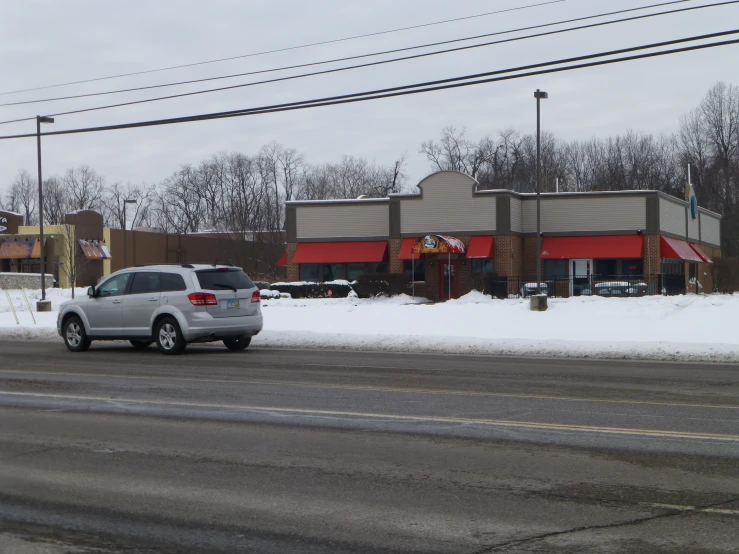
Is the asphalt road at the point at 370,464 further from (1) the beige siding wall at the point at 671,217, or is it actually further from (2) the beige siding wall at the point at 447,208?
(1) the beige siding wall at the point at 671,217

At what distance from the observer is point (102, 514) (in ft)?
21.0

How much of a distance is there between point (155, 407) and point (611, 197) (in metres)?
40.9

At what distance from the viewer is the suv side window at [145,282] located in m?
18.8

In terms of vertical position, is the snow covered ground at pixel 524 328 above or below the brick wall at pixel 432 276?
below

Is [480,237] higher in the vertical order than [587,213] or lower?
lower

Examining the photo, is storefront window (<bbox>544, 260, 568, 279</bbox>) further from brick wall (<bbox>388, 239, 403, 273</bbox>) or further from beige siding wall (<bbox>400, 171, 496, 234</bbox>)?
brick wall (<bbox>388, 239, 403, 273</bbox>)

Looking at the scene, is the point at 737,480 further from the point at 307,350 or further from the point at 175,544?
the point at 307,350

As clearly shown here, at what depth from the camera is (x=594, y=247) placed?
48094 mm

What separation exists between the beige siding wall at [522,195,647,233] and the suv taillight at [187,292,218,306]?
3407 cm

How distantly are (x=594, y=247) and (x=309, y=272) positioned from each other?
1631cm

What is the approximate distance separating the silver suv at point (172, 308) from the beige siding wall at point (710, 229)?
48488 millimetres

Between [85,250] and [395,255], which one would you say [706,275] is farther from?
[85,250]

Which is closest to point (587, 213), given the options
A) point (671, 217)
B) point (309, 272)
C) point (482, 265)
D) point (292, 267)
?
point (671, 217)

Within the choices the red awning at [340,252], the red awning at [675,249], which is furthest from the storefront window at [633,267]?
the red awning at [340,252]
